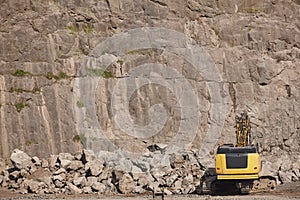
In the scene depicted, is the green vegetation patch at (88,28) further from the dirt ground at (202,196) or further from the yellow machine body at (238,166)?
the yellow machine body at (238,166)

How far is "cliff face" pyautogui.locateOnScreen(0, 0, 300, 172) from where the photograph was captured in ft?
103

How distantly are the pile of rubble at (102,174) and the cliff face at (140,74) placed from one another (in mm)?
2168

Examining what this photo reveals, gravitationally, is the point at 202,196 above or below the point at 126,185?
below

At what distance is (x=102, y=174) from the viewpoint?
89.8 feet

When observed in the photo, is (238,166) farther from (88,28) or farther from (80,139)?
(88,28)

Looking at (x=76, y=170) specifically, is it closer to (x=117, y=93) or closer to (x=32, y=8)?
(x=117, y=93)

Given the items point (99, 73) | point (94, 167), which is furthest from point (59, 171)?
point (99, 73)

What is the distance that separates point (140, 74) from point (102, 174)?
7.30 meters

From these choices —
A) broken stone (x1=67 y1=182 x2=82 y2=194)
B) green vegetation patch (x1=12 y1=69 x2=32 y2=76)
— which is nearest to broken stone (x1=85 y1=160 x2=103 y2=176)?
broken stone (x1=67 y1=182 x2=82 y2=194)

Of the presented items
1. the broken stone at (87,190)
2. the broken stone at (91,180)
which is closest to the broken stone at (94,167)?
the broken stone at (91,180)

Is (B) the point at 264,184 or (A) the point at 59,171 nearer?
(B) the point at 264,184

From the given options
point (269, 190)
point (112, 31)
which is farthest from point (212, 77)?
point (269, 190)

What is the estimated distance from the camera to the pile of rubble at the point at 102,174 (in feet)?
86.6

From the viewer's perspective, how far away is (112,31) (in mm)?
34000
